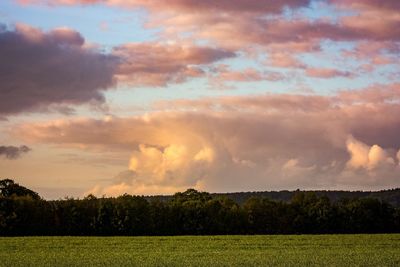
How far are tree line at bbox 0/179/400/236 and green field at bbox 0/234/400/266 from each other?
2516 cm

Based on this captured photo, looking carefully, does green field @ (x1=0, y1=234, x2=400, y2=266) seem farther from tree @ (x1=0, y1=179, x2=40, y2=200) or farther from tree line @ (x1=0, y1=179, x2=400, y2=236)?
→ tree @ (x1=0, y1=179, x2=40, y2=200)

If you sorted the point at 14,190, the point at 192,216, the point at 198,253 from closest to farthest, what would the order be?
1. the point at 198,253
2. the point at 192,216
3. the point at 14,190

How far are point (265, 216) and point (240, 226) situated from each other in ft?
16.0

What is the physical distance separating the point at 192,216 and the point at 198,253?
46.3 m

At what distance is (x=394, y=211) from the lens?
106750mm

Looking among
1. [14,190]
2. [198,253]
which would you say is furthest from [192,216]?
[198,253]

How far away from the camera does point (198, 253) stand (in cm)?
5381

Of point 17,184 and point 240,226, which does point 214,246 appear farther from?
point 17,184

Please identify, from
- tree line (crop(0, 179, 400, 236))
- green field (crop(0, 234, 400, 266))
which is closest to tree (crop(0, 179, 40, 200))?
tree line (crop(0, 179, 400, 236))

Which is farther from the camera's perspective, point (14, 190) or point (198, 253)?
point (14, 190)

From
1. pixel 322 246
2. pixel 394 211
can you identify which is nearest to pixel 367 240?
pixel 322 246

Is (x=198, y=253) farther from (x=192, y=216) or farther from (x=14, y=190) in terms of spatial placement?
(x=14, y=190)

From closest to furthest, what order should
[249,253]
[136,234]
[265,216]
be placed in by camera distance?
[249,253]
[136,234]
[265,216]

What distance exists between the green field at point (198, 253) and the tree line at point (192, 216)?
82.6 feet
